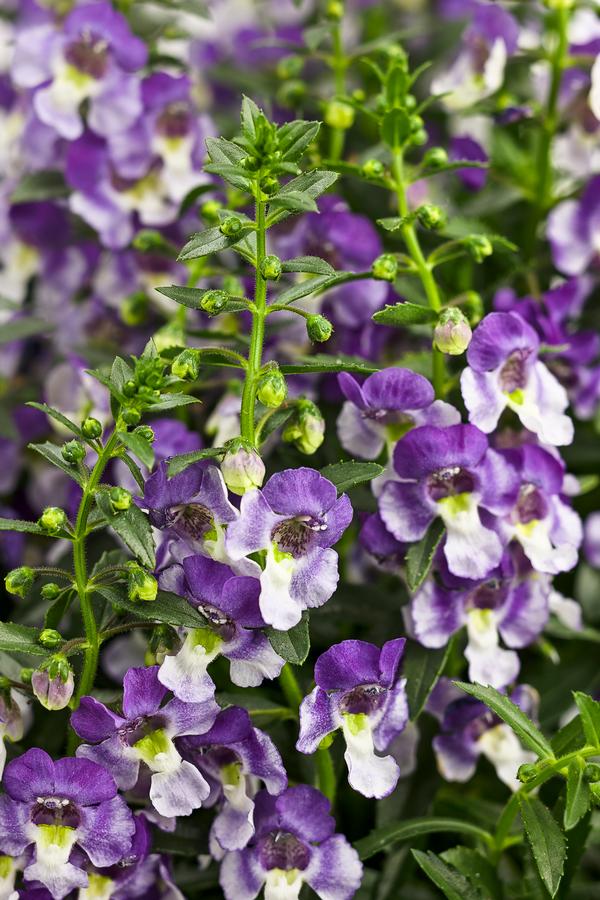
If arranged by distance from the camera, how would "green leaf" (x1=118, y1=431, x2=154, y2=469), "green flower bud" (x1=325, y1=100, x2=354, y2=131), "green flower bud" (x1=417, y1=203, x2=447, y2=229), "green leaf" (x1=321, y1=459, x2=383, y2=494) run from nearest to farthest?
"green leaf" (x1=118, y1=431, x2=154, y2=469)
"green leaf" (x1=321, y1=459, x2=383, y2=494)
"green flower bud" (x1=417, y1=203, x2=447, y2=229)
"green flower bud" (x1=325, y1=100, x2=354, y2=131)

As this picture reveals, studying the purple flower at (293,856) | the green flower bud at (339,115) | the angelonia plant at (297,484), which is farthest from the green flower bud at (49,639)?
the green flower bud at (339,115)

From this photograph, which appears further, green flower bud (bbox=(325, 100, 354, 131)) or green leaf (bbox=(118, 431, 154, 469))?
green flower bud (bbox=(325, 100, 354, 131))

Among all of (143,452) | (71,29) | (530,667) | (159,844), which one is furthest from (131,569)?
(71,29)

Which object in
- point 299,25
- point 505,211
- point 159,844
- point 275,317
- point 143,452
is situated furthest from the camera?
point 299,25

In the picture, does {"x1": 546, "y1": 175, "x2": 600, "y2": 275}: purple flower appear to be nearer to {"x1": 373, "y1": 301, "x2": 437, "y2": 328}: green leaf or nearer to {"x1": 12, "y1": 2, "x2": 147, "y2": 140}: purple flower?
{"x1": 373, "y1": 301, "x2": 437, "y2": 328}: green leaf

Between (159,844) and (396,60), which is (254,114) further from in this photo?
(159,844)

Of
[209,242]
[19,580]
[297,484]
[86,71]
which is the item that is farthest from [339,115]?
[19,580]

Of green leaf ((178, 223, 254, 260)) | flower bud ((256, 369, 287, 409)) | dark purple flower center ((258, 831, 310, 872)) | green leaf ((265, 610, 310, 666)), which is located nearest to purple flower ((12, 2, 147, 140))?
green leaf ((178, 223, 254, 260))
